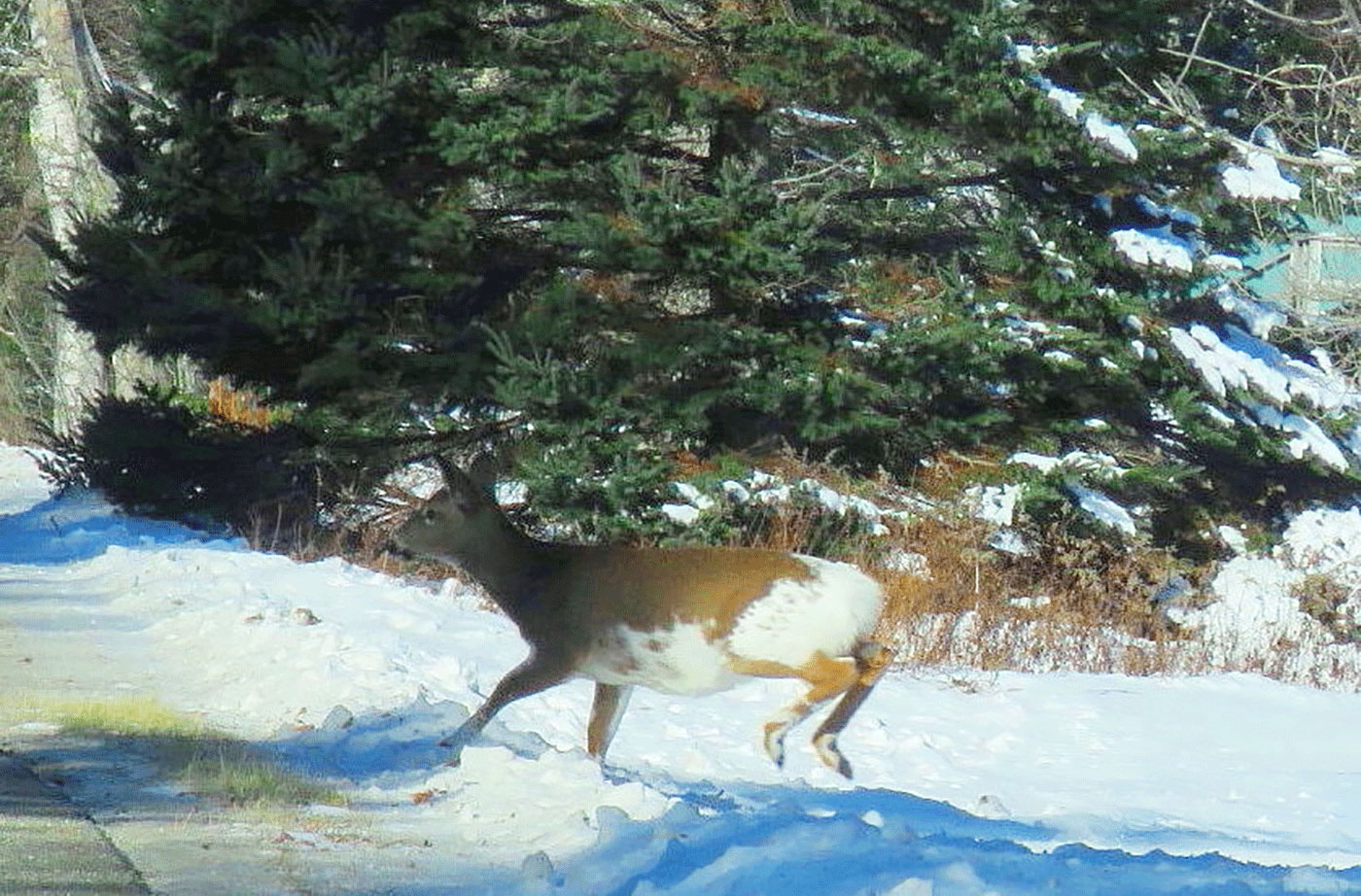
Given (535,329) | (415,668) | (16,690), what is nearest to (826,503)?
(535,329)

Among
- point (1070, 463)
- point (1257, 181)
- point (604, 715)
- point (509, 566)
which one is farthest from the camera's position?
point (1257, 181)

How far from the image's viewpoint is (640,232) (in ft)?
60.0

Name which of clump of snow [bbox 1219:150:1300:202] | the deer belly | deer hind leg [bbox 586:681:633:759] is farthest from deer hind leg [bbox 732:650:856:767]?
clump of snow [bbox 1219:150:1300:202]

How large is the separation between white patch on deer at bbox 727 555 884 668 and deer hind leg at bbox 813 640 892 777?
0.26 ft

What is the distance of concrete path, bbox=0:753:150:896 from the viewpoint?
20.9 ft

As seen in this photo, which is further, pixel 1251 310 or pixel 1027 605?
pixel 1251 310

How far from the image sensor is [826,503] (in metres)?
18.7

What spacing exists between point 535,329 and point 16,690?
28.0ft

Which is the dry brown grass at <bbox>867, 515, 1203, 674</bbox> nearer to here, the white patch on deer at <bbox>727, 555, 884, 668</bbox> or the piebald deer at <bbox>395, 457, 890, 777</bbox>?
the piebald deer at <bbox>395, 457, 890, 777</bbox>

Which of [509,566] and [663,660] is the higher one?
[509,566]

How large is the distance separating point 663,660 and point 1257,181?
1261 cm

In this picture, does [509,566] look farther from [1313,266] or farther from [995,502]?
[1313,266]

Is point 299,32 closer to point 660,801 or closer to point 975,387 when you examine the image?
point 975,387

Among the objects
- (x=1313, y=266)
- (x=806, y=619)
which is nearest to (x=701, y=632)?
(x=806, y=619)
